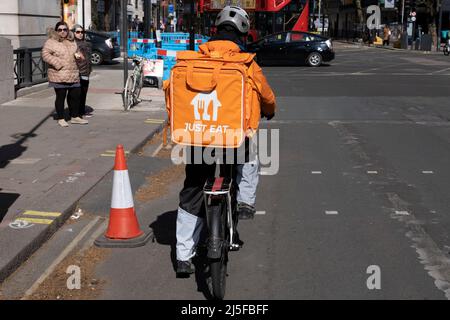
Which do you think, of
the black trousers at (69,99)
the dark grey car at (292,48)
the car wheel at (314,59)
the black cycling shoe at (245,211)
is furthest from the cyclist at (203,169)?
the car wheel at (314,59)

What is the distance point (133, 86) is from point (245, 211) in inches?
341

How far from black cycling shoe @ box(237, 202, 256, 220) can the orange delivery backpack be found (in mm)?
1378

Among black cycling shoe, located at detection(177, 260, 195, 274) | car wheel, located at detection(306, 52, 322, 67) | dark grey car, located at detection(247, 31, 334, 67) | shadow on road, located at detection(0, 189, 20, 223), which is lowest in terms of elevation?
black cycling shoe, located at detection(177, 260, 195, 274)

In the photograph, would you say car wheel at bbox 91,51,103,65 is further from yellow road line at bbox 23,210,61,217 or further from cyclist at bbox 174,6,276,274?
cyclist at bbox 174,6,276,274

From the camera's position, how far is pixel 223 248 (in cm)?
423

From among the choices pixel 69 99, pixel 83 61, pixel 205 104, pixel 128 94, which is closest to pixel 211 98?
pixel 205 104

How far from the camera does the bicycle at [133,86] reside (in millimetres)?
13156

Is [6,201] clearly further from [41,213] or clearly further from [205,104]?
[205,104]

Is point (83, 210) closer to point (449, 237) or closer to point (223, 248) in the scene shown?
point (223, 248)

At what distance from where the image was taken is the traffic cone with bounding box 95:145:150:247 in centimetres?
547

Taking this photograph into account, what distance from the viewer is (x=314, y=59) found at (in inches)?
1156

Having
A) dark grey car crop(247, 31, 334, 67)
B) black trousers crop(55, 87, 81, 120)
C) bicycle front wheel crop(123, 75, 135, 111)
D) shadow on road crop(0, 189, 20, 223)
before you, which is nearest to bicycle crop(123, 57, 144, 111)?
bicycle front wheel crop(123, 75, 135, 111)

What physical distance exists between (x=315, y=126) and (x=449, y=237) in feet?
22.0
